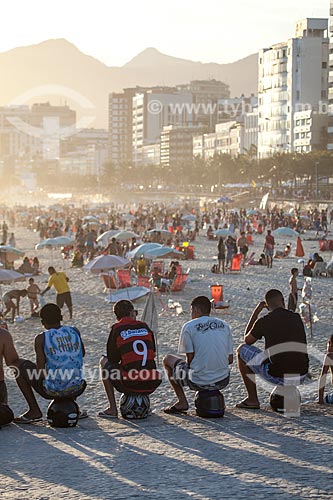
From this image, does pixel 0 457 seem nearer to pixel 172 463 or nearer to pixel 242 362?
pixel 172 463

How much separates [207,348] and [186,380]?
0.34 meters

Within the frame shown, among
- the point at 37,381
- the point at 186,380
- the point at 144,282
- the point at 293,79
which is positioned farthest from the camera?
the point at 293,79

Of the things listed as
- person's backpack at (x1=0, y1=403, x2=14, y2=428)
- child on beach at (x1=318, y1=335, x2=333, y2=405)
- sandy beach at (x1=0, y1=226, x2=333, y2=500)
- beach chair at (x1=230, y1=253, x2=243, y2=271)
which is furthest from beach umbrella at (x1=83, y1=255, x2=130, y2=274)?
person's backpack at (x1=0, y1=403, x2=14, y2=428)

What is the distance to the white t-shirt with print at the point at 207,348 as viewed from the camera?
312 inches

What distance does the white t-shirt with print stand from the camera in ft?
26.0

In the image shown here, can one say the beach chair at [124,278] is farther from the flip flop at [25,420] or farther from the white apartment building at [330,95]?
the white apartment building at [330,95]

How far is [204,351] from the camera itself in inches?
312

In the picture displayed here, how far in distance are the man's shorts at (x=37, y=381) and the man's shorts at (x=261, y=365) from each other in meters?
1.41

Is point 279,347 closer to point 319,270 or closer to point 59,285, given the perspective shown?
point 59,285

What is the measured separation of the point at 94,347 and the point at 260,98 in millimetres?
106191

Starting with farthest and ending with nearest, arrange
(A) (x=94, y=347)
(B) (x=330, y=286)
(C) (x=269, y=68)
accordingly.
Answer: (C) (x=269, y=68)
(B) (x=330, y=286)
(A) (x=94, y=347)

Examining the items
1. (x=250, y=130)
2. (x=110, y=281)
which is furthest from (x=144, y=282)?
(x=250, y=130)

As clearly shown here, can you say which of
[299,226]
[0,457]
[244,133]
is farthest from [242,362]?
[244,133]

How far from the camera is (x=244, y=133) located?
130 m
